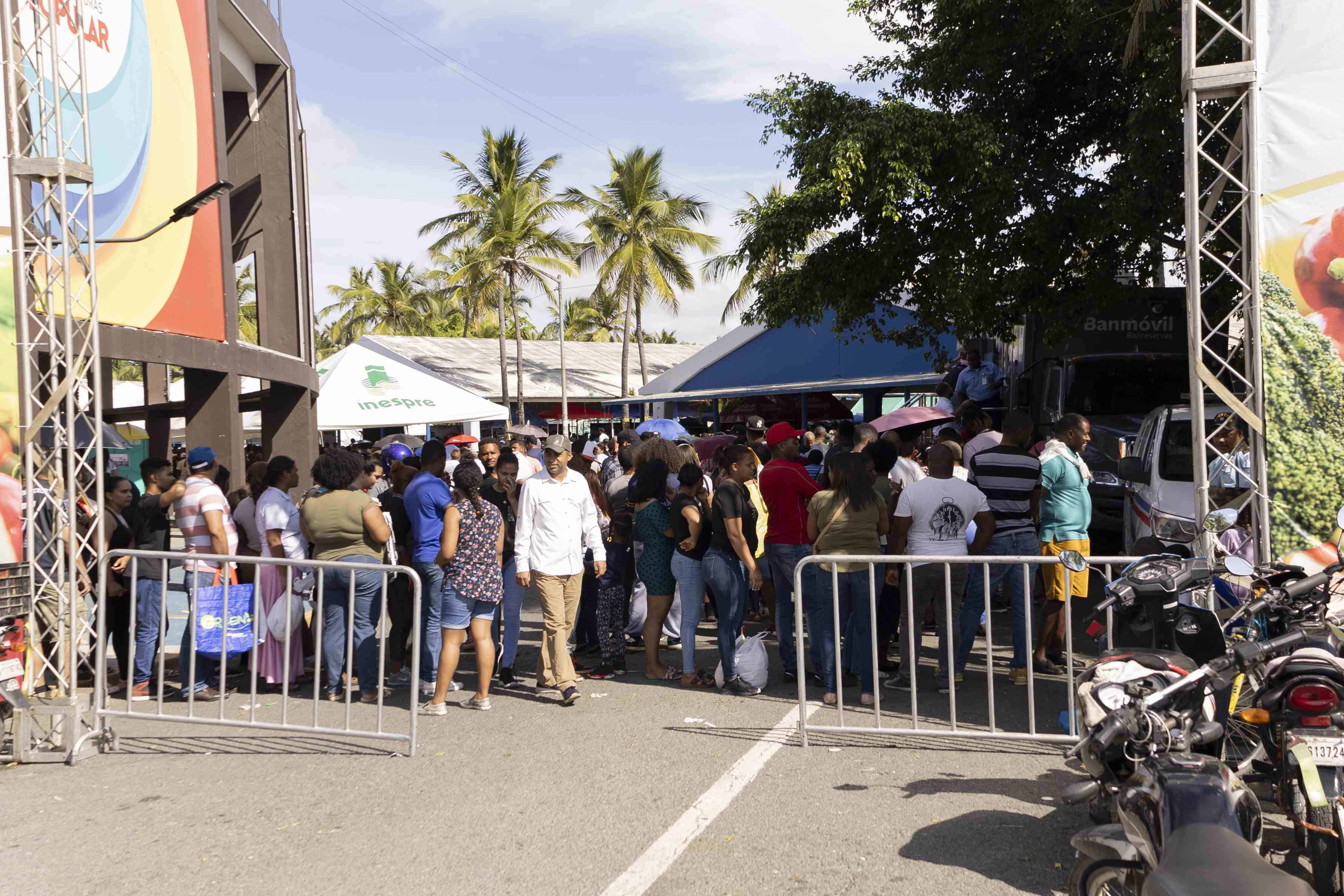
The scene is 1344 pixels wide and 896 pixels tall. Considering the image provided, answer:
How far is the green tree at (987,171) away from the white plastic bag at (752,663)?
8071 millimetres

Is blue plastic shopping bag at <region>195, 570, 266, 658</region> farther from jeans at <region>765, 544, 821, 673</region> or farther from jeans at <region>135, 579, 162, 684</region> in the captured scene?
jeans at <region>765, 544, 821, 673</region>

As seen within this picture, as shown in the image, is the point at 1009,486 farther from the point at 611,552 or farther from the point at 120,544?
the point at 120,544

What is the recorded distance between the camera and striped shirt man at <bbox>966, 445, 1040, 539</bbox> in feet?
25.7

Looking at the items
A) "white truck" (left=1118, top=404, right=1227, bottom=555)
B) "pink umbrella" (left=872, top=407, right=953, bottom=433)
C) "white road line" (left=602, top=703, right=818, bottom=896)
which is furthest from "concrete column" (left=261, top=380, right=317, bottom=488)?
"white road line" (left=602, top=703, right=818, bottom=896)

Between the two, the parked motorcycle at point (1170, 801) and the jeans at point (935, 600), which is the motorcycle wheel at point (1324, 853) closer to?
the parked motorcycle at point (1170, 801)

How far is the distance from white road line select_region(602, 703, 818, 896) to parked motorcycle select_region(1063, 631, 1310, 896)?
173cm

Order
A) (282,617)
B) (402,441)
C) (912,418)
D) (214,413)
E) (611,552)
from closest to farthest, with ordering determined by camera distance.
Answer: (282,617)
(611,552)
(912,418)
(214,413)
(402,441)

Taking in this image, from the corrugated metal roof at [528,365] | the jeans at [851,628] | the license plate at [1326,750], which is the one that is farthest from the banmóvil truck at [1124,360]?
the corrugated metal roof at [528,365]

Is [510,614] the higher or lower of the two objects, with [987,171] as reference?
lower

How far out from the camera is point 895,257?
1588cm

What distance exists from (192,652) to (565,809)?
2918 millimetres

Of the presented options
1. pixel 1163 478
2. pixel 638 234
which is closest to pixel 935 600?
pixel 1163 478

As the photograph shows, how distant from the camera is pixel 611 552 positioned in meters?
8.98

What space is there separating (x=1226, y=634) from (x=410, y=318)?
58.5m
